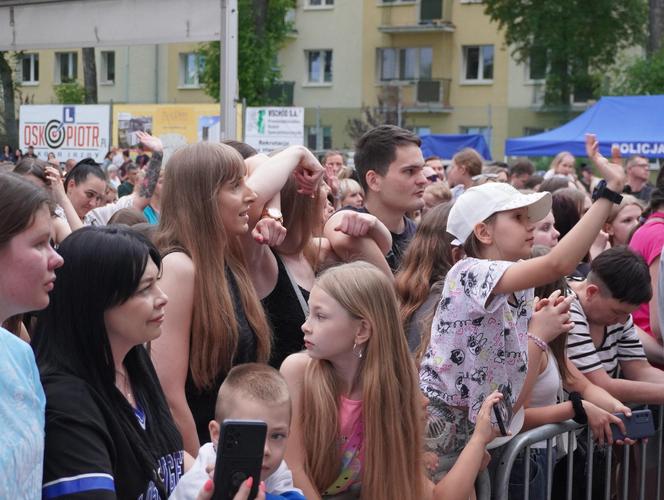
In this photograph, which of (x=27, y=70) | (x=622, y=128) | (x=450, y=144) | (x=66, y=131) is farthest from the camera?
(x=450, y=144)

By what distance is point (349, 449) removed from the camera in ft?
10.9

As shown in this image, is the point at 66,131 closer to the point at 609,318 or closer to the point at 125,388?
the point at 609,318

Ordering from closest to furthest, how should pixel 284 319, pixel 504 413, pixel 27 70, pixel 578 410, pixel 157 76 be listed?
pixel 504 413
pixel 284 319
pixel 578 410
pixel 27 70
pixel 157 76

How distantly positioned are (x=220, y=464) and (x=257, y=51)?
33847 millimetres

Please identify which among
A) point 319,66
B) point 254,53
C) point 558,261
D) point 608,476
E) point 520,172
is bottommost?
point 608,476

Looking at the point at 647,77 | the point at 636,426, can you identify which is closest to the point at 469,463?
the point at 636,426

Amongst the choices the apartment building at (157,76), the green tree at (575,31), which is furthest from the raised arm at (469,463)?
the apartment building at (157,76)

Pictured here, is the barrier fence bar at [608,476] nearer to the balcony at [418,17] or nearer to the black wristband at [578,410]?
the black wristband at [578,410]

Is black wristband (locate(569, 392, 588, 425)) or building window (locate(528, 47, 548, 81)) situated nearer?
black wristband (locate(569, 392, 588, 425))

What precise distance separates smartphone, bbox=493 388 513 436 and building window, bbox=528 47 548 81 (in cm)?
3647

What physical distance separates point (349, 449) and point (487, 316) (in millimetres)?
717

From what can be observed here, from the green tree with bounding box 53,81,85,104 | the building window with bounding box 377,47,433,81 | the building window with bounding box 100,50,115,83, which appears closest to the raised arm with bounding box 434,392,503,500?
the green tree with bounding box 53,81,85,104

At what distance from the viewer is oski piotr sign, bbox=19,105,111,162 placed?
12.7 metres

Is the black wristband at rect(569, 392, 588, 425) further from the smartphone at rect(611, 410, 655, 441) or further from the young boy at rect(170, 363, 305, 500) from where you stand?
the young boy at rect(170, 363, 305, 500)
